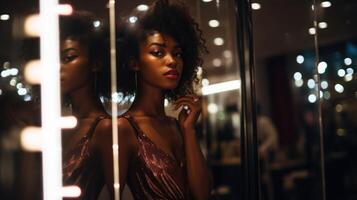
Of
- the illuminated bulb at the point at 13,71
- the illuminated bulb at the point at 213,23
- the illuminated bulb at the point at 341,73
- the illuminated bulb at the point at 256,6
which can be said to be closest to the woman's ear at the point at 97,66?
the illuminated bulb at the point at 13,71

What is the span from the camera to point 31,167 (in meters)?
1.22

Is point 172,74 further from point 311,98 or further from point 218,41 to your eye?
point 311,98

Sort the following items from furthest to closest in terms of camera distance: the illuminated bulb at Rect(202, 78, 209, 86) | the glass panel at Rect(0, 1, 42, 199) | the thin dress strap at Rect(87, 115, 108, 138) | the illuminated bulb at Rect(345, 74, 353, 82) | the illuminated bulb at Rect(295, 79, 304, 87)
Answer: the illuminated bulb at Rect(295, 79, 304, 87) < the illuminated bulb at Rect(345, 74, 353, 82) < the illuminated bulb at Rect(202, 78, 209, 86) < the thin dress strap at Rect(87, 115, 108, 138) < the glass panel at Rect(0, 1, 42, 199)

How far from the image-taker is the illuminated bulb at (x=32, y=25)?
125 centimetres

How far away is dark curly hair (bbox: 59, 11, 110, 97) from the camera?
1.31m

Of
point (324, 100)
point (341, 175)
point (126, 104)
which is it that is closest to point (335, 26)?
point (324, 100)

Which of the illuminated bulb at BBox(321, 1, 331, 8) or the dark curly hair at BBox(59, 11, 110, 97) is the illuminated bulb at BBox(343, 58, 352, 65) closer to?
the illuminated bulb at BBox(321, 1, 331, 8)

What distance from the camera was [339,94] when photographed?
210 centimetres

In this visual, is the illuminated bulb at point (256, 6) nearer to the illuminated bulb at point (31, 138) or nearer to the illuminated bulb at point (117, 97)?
the illuminated bulb at point (117, 97)

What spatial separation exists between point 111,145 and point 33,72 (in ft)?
0.98

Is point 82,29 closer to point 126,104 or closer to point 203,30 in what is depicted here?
point 126,104

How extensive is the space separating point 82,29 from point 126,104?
251mm

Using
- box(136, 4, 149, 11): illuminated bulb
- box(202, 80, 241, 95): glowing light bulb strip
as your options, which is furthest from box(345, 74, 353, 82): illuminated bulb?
box(136, 4, 149, 11): illuminated bulb

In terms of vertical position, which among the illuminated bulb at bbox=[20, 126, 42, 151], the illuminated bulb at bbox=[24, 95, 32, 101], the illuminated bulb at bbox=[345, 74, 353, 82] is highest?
the illuminated bulb at bbox=[345, 74, 353, 82]
